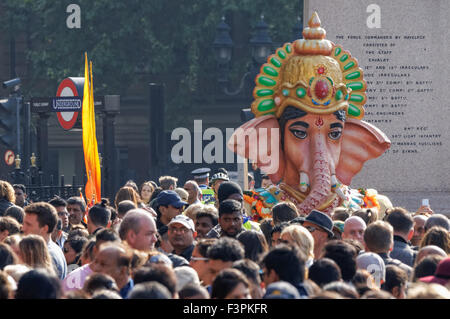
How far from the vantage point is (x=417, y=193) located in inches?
613

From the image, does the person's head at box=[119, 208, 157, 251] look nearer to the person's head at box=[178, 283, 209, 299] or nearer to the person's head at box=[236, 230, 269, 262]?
the person's head at box=[236, 230, 269, 262]

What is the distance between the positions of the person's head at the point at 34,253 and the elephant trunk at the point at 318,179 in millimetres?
5132

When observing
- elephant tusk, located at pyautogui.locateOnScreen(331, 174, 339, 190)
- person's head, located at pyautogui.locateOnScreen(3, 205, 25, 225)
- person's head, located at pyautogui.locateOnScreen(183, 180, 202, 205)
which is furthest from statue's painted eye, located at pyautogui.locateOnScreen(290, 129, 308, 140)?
person's head, located at pyautogui.locateOnScreen(3, 205, 25, 225)

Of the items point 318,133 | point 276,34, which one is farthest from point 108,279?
point 276,34

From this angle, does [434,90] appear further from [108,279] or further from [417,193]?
[108,279]

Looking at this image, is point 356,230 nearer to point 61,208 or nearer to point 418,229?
point 418,229

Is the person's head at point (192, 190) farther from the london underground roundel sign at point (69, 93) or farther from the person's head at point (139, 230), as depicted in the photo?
the person's head at point (139, 230)

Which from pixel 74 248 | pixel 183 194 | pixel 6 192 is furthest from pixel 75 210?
pixel 74 248

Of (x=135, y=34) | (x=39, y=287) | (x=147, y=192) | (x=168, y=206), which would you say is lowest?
(x=147, y=192)

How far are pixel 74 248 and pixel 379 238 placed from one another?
8.73 feet

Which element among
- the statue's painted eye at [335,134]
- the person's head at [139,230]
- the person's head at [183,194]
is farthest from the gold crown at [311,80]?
the person's head at [139,230]

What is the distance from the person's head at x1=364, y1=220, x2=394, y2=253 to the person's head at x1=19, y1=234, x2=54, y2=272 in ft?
7.58

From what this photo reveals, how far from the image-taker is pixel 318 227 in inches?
360

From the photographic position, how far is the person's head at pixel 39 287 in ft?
18.9
